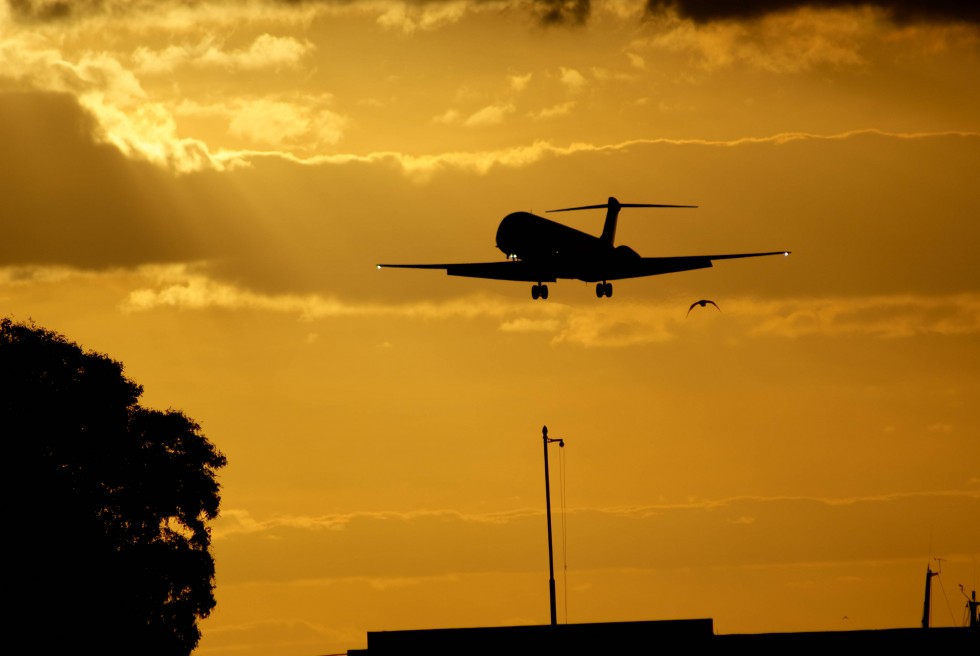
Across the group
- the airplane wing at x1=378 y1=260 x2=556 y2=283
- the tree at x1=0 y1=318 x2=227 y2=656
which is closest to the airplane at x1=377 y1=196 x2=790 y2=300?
the airplane wing at x1=378 y1=260 x2=556 y2=283

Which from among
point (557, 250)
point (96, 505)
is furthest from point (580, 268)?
point (96, 505)

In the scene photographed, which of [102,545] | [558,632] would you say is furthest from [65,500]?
[558,632]

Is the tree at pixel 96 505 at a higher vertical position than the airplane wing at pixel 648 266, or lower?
lower

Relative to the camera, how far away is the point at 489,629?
110m

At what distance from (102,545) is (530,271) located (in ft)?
100

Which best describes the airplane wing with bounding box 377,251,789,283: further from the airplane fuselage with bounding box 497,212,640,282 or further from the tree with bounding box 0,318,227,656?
the tree with bounding box 0,318,227,656

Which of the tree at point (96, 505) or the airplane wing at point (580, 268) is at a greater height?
the airplane wing at point (580, 268)

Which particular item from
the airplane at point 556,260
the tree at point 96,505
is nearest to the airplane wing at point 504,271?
the airplane at point 556,260

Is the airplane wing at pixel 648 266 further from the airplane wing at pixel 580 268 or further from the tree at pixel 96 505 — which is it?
the tree at pixel 96 505

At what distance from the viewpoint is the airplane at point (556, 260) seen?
5758 inches

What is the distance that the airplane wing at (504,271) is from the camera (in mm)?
146125

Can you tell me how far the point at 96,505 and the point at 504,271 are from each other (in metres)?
28.5

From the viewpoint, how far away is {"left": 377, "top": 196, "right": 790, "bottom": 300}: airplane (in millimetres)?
146250

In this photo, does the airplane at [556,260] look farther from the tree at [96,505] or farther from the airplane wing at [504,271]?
the tree at [96,505]
